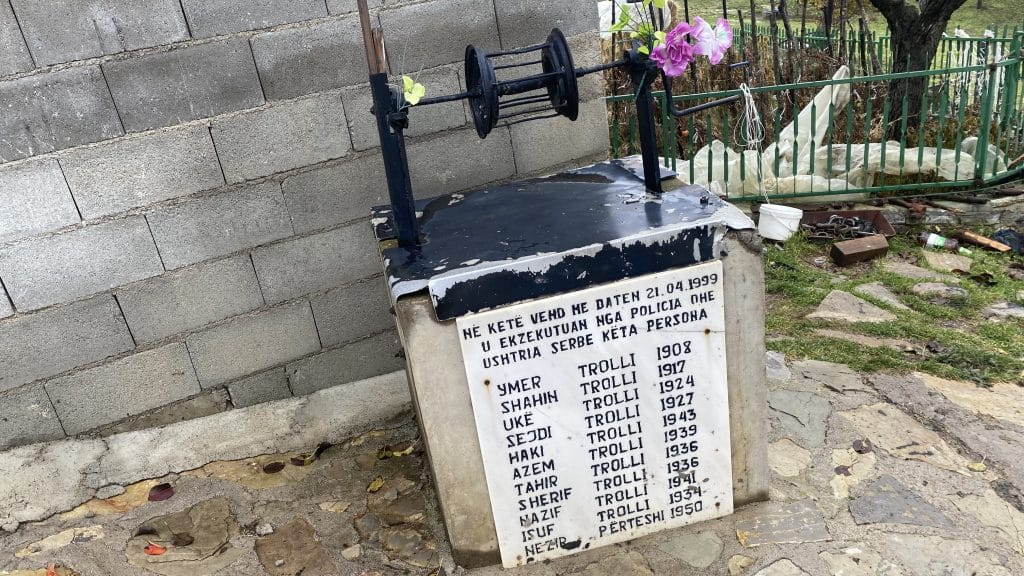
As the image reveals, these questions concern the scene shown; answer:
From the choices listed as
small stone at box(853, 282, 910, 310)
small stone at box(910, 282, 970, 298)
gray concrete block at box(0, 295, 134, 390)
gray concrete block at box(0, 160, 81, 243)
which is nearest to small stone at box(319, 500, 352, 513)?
gray concrete block at box(0, 295, 134, 390)

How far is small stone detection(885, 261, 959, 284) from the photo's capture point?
4.72m

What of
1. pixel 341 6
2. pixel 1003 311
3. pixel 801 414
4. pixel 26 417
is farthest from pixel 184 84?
pixel 1003 311

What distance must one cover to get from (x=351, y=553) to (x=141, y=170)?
1.63m

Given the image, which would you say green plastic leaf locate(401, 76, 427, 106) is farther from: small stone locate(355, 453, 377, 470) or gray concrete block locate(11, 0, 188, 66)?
small stone locate(355, 453, 377, 470)

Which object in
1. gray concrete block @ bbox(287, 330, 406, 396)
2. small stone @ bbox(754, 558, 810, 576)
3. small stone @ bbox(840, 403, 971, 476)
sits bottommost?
small stone @ bbox(840, 403, 971, 476)

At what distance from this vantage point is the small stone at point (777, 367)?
3520mm

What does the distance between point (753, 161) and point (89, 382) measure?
4.97m

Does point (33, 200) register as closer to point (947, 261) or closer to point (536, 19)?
point (536, 19)

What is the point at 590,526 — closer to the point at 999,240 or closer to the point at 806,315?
the point at 806,315

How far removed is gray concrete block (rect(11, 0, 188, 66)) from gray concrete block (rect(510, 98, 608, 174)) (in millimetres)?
1465

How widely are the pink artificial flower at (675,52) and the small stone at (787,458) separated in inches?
60.6

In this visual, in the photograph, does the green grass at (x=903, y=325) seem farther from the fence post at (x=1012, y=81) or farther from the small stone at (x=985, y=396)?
the fence post at (x=1012, y=81)

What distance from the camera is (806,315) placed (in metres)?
4.25

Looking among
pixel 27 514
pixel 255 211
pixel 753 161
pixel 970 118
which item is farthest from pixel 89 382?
pixel 970 118
